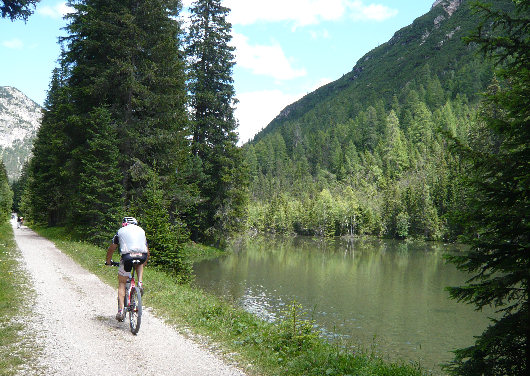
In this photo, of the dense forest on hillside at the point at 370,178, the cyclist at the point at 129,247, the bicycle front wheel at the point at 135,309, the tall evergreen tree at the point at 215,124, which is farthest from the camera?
the dense forest on hillside at the point at 370,178

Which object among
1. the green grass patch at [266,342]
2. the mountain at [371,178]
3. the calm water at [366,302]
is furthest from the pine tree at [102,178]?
the mountain at [371,178]

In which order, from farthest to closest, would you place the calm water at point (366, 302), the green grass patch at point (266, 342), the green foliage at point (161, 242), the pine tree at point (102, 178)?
1. the pine tree at point (102, 178)
2. the green foliage at point (161, 242)
3. the calm water at point (366, 302)
4. the green grass patch at point (266, 342)

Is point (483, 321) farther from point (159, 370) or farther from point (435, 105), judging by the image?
point (435, 105)

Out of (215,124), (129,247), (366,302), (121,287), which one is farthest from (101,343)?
(215,124)

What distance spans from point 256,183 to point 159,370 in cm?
15356

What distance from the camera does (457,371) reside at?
19.4 ft

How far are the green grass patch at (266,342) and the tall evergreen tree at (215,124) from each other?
A: 75.8ft

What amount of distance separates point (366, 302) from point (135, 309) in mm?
18044

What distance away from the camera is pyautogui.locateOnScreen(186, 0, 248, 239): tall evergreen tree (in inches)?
1372

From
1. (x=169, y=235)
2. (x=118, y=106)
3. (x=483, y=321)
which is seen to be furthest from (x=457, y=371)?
(x=118, y=106)

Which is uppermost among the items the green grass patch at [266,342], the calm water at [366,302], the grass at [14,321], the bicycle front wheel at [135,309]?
the bicycle front wheel at [135,309]

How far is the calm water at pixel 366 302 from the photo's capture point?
16.3 metres

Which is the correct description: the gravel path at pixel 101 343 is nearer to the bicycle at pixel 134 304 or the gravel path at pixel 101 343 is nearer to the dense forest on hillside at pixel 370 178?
the bicycle at pixel 134 304

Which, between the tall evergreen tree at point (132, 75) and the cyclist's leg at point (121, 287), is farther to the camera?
the tall evergreen tree at point (132, 75)
